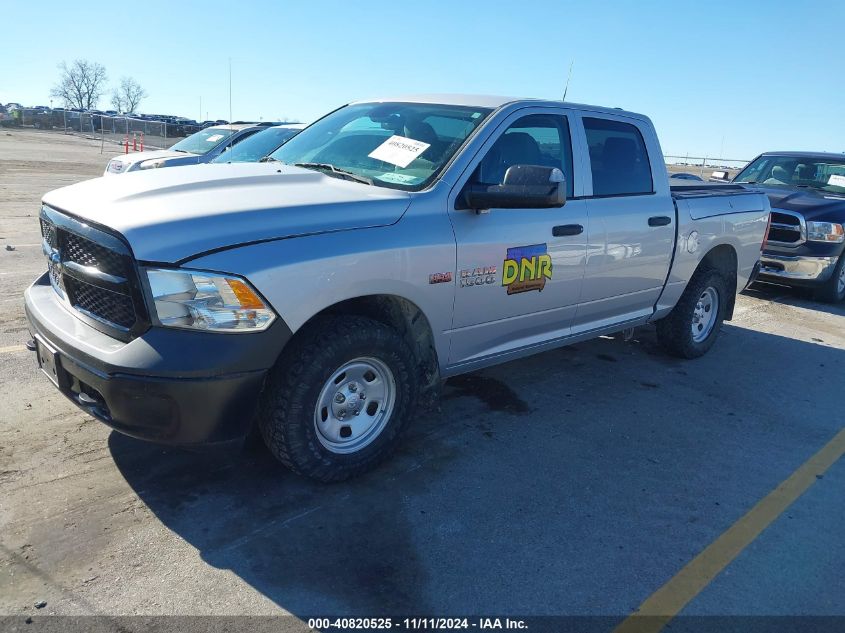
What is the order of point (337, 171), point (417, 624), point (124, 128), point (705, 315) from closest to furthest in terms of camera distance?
point (417, 624)
point (337, 171)
point (705, 315)
point (124, 128)

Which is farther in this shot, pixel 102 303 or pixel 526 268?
pixel 526 268

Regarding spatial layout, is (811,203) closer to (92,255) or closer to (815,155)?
(815,155)

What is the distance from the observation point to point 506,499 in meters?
3.46

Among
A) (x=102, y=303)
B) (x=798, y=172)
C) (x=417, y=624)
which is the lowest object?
(x=417, y=624)

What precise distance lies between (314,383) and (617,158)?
304 cm

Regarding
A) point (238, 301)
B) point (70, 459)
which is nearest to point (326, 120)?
point (238, 301)

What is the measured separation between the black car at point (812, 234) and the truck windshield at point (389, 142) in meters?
6.43

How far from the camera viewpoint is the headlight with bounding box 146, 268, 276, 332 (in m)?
2.74

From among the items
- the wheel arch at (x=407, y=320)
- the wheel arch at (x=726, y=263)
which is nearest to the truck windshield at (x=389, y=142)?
the wheel arch at (x=407, y=320)

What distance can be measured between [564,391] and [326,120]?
2632 mm

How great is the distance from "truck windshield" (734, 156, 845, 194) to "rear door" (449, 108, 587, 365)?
22.7ft

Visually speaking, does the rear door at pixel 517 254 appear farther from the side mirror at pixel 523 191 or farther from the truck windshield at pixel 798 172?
the truck windshield at pixel 798 172

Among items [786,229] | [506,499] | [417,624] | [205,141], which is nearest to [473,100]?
[506,499]

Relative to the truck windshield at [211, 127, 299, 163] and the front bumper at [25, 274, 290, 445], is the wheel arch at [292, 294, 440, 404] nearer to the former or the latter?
the front bumper at [25, 274, 290, 445]
